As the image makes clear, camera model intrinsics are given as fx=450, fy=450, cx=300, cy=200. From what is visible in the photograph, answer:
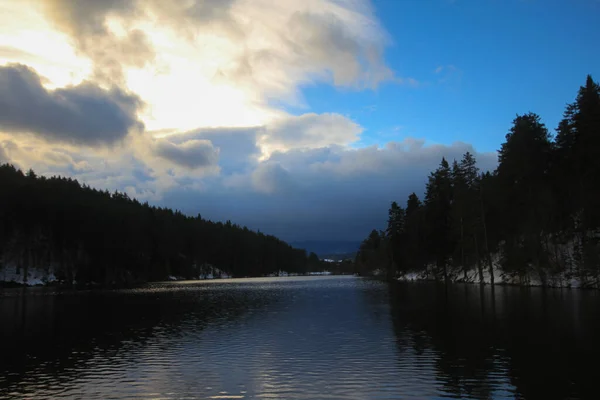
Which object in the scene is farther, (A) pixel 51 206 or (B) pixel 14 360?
(A) pixel 51 206

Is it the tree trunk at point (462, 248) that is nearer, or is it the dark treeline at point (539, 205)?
the dark treeline at point (539, 205)

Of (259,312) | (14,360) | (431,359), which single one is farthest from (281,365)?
(259,312)

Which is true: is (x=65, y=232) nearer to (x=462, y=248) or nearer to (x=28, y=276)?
(x=28, y=276)

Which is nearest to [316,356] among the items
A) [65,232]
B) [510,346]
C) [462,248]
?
[510,346]

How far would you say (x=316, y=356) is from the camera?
23.0 metres

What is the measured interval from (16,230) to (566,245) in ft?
382

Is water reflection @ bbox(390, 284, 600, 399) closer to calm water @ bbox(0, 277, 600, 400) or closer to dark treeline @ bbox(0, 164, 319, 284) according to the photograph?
calm water @ bbox(0, 277, 600, 400)

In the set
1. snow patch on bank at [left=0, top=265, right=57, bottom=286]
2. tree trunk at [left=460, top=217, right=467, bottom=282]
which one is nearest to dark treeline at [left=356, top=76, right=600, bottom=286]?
tree trunk at [left=460, top=217, right=467, bottom=282]

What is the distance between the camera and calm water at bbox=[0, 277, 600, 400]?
1695 centimetres

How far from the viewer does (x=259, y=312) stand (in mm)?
46094

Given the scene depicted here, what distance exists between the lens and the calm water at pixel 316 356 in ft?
55.6

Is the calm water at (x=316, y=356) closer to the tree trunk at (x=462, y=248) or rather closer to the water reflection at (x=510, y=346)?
the water reflection at (x=510, y=346)

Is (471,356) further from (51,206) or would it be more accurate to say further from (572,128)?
(51,206)

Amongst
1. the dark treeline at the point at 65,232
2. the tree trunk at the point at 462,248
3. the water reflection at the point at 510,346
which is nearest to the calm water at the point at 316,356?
the water reflection at the point at 510,346
